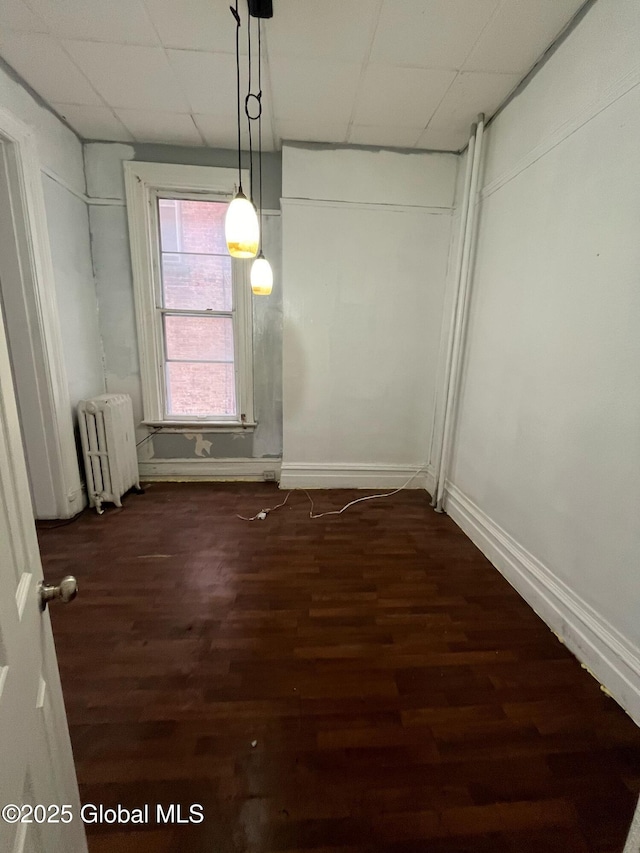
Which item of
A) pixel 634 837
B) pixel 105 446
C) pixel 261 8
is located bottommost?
pixel 105 446

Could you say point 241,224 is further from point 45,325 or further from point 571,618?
point 571,618

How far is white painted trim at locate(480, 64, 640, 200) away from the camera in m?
1.40

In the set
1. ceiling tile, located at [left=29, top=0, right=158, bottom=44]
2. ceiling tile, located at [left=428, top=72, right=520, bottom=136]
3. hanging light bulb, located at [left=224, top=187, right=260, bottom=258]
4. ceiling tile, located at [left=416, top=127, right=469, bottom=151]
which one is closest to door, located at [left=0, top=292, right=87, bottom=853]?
hanging light bulb, located at [left=224, top=187, right=260, bottom=258]

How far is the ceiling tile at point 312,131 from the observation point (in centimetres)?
246

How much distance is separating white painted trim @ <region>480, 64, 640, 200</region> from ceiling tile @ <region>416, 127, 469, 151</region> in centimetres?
56


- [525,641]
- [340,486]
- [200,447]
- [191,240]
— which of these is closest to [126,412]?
[200,447]

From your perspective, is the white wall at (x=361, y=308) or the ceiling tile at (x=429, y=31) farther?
the white wall at (x=361, y=308)

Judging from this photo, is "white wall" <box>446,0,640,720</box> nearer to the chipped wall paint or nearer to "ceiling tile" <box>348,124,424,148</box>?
"ceiling tile" <box>348,124,424,148</box>

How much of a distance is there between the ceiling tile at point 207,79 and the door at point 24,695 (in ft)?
7.32

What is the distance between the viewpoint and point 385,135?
255 centimetres

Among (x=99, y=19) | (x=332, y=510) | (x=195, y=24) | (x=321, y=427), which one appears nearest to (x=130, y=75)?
(x=99, y=19)

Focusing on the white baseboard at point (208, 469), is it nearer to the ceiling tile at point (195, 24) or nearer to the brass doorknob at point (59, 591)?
the brass doorknob at point (59, 591)

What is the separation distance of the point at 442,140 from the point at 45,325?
3133mm

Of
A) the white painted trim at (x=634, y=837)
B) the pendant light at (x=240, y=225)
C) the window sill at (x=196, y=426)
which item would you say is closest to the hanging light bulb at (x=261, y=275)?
the pendant light at (x=240, y=225)
